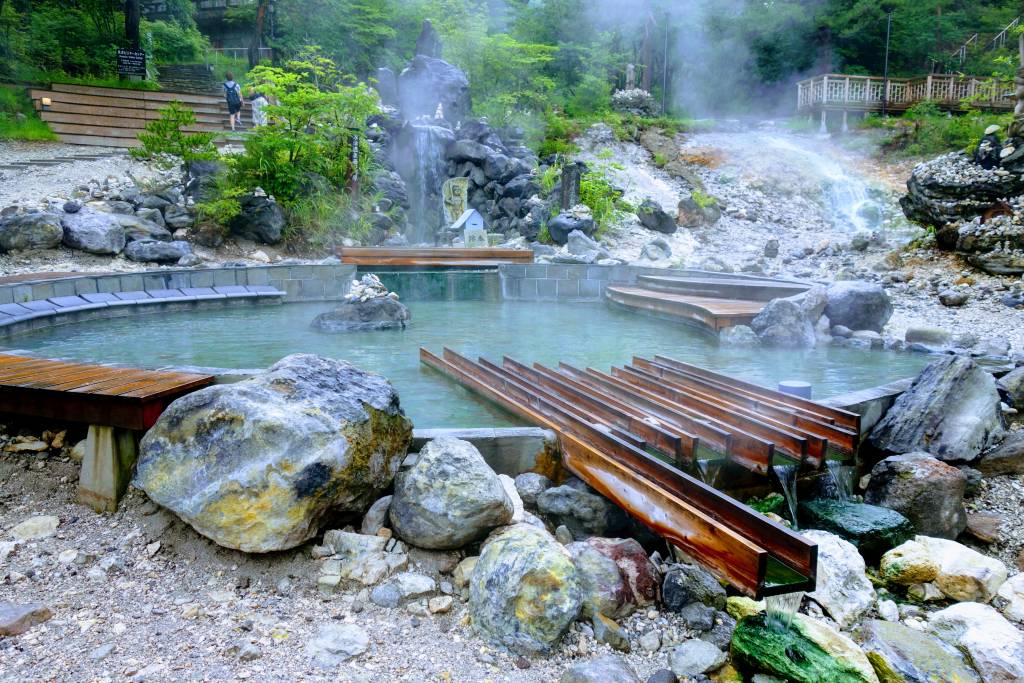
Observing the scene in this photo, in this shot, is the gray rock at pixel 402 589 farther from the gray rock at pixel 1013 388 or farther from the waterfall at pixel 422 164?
the waterfall at pixel 422 164

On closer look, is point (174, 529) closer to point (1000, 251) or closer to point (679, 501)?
point (679, 501)

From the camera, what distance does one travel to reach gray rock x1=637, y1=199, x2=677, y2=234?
15.1m

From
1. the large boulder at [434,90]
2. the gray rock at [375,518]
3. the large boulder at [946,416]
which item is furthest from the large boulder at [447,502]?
the large boulder at [434,90]

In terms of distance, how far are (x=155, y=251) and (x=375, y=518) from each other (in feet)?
28.1

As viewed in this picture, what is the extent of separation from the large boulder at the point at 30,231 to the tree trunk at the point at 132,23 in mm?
15497

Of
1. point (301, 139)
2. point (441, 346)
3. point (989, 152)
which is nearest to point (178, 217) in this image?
point (301, 139)

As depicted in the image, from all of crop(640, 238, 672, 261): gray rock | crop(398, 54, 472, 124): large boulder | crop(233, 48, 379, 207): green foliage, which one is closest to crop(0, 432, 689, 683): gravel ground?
crop(233, 48, 379, 207): green foliage

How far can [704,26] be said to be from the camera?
29.1 meters

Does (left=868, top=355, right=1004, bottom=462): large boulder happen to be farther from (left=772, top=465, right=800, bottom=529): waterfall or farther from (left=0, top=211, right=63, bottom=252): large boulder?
(left=0, top=211, right=63, bottom=252): large boulder

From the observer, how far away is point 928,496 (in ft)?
11.2

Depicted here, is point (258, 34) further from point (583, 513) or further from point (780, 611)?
point (780, 611)

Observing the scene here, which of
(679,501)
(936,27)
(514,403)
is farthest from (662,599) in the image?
(936,27)

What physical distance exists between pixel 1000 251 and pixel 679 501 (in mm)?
9442

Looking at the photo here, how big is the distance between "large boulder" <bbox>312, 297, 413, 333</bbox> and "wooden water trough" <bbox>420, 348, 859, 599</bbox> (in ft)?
7.66
